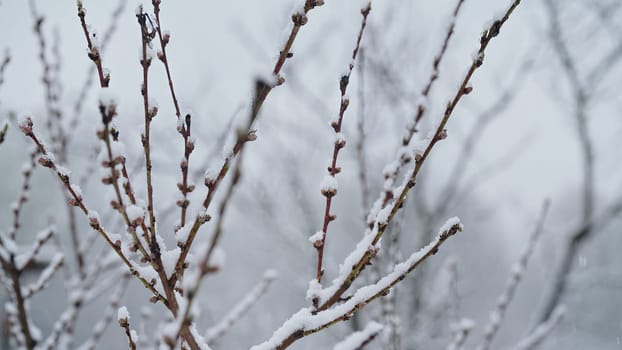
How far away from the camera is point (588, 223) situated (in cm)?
364

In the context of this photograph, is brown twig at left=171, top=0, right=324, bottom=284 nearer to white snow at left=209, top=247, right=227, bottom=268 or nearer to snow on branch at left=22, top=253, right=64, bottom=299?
white snow at left=209, top=247, right=227, bottom=268

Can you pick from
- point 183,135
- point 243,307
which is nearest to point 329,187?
point 183,135

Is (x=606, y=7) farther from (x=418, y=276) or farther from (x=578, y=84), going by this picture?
(x=418, y=276)

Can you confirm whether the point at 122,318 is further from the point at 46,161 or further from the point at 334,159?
the point at 334,159

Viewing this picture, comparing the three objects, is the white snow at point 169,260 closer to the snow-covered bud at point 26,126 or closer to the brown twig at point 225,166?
the brown twig at point 225,166

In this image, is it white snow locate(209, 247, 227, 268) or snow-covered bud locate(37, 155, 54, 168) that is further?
snow-covered bud locate(37, 155, 54, 168)

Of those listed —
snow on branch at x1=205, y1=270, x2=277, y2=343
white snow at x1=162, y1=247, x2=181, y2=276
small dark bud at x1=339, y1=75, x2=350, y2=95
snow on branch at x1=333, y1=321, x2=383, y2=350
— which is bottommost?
snow on branch at x1=333, y1=321, x2=383, y2=350

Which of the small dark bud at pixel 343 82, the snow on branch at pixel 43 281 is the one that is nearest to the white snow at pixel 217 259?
the small dark bud at pixel 343 82

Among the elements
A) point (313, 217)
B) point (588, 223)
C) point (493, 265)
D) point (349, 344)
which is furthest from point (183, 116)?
point (493, 265)

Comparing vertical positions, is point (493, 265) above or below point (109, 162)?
above

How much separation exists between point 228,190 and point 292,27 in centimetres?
36

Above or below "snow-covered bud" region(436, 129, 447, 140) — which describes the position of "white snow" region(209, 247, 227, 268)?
below

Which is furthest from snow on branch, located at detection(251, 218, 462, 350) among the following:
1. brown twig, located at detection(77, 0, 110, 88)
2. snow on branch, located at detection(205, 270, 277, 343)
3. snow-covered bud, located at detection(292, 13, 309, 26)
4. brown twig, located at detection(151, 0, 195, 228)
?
snow on branch, located at detection(205, 270, 277, 343)

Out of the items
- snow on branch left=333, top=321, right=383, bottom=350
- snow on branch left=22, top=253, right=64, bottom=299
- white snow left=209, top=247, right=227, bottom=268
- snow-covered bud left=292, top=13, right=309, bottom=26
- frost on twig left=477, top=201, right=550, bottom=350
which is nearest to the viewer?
white snow left=209, top=247, right=227, bottom=268
